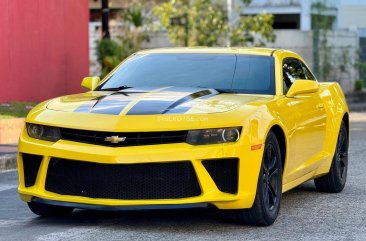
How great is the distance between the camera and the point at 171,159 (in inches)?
289

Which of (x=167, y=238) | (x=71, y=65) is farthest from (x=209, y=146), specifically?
(x=71, y=65)

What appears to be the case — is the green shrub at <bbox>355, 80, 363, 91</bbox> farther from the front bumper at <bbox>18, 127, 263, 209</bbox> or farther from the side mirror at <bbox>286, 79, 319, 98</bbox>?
the front bumper at <bbox>18, 127, 263, 209</bbox>

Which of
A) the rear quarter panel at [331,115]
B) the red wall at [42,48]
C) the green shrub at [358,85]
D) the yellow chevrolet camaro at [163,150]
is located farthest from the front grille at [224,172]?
the green shrub at [358,85]

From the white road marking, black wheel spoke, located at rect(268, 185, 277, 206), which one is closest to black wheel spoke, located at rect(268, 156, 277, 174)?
black wheel spoke, located at rect(268, 185, 277, 206)

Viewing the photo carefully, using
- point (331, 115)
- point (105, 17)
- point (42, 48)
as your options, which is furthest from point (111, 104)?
point (105, 17)

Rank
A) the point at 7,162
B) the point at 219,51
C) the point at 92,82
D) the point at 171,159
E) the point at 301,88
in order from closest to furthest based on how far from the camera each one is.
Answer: the point at 171,159 < the point at 301,88 < the point at 92,82 < the point at 219,51 < the point at 7,162

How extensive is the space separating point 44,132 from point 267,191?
175 centimetres

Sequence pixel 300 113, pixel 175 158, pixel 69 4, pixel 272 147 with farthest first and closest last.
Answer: pixel 69 4 → pixel 300 113 → pixel 272 147 → pixel 175 158

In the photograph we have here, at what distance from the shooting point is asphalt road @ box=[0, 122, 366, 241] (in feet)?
24.6

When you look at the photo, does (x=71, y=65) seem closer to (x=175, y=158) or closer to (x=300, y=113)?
(x=300, y=113)

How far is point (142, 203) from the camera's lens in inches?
293

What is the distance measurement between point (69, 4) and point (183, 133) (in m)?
14.9

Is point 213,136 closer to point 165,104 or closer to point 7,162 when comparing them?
point 165,104

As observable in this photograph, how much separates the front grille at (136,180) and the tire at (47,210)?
26.7 inches
